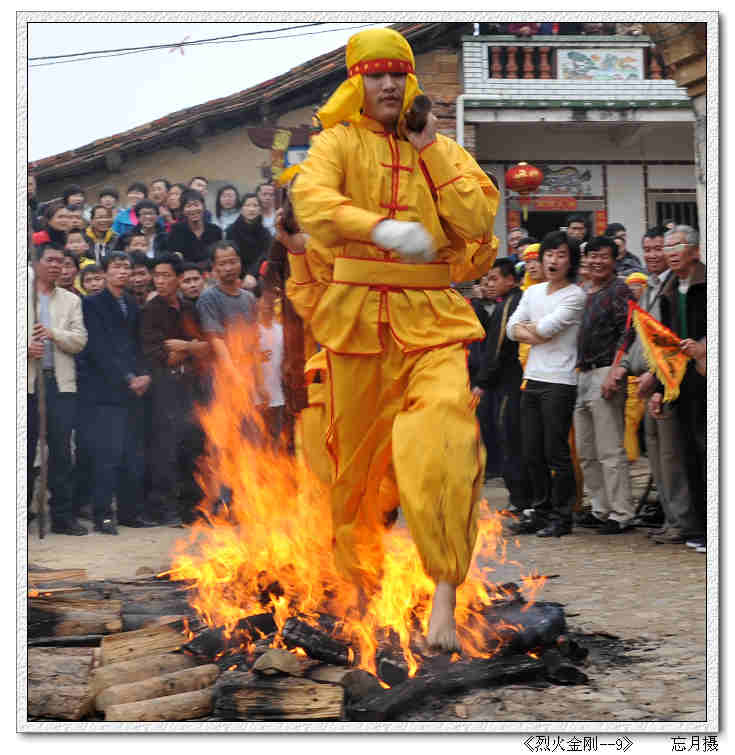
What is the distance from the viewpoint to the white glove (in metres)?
3.60

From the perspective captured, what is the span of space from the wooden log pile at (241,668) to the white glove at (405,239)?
129cm

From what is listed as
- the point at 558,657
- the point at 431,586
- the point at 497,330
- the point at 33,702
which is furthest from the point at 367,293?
the point at 497,330

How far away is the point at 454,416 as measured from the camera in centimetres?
379

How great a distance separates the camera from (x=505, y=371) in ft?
21.6

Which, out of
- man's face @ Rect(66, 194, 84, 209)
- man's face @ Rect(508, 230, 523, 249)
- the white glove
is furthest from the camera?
man's face @ Rect(508, 230, 523, 249)

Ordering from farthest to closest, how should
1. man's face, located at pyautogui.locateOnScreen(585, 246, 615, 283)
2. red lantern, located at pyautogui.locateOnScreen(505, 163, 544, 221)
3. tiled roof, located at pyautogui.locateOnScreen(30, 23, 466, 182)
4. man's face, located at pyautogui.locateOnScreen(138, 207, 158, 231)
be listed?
man's face, located at pyautogui.locateOnScreen(585, 246, 615, 283) → red lantern, located at pyautogui.locateOnScreen(505, 163, 544, 221) → man's face, located at pyautogui.locateOnScreen(138, 207, 158, 231) → tiled roof, located at pyautogui.locateOnScreen(30, 23, 466, 182)

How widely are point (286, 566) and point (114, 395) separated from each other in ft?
4.13

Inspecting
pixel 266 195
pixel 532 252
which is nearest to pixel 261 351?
pixel 266 195

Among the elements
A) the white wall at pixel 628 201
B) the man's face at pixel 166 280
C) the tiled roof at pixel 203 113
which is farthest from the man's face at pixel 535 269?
the tiled roof at pixel 203 113

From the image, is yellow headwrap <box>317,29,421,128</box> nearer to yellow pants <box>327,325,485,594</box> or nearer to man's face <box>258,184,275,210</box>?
yellow pants <box>327,325,485,594</box>

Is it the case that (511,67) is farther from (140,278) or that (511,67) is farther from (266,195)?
(140,278)

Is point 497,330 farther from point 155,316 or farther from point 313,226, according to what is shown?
point 313,226

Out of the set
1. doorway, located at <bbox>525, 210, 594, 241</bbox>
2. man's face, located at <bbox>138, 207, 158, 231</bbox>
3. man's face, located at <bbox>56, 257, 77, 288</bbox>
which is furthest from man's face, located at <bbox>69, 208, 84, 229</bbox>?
doorway, located at <bbox>525, 210, 594, 241</bbox>

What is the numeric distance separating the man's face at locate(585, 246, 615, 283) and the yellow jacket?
215cm
